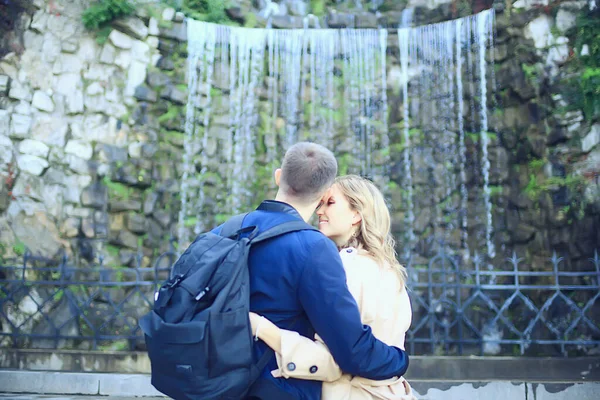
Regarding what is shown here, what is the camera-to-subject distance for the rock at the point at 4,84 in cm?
731

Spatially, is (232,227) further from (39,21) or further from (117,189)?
(39,21)

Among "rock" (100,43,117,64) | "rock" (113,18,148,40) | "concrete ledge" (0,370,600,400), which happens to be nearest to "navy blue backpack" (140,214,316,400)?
"concrete ledge" (0,370,600,400)

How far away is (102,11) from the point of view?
Answer: 7.80 metres

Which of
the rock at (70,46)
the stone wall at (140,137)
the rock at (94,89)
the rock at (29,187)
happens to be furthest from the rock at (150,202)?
the rock at (70,46)

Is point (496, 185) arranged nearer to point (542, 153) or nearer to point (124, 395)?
point (542, 153)

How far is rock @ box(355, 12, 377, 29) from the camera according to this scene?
9188 millimetres

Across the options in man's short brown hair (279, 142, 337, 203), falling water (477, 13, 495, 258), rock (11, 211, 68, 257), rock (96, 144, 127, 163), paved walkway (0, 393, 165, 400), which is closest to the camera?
man's short brown hair (279, 142, 337, 203)

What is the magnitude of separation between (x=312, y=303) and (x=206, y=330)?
322mm

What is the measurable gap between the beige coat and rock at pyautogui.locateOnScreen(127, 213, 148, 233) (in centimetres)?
623

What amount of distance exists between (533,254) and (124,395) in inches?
222

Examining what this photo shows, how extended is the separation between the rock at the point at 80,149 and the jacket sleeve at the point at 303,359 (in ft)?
22.3

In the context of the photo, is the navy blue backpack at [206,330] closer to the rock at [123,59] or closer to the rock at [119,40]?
the rock at [123,59]

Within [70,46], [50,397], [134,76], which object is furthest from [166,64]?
[50,397]

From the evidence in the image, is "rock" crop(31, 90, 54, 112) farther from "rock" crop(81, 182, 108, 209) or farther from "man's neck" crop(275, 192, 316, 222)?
"man's neck" crop(275, 192, 316, 222)
